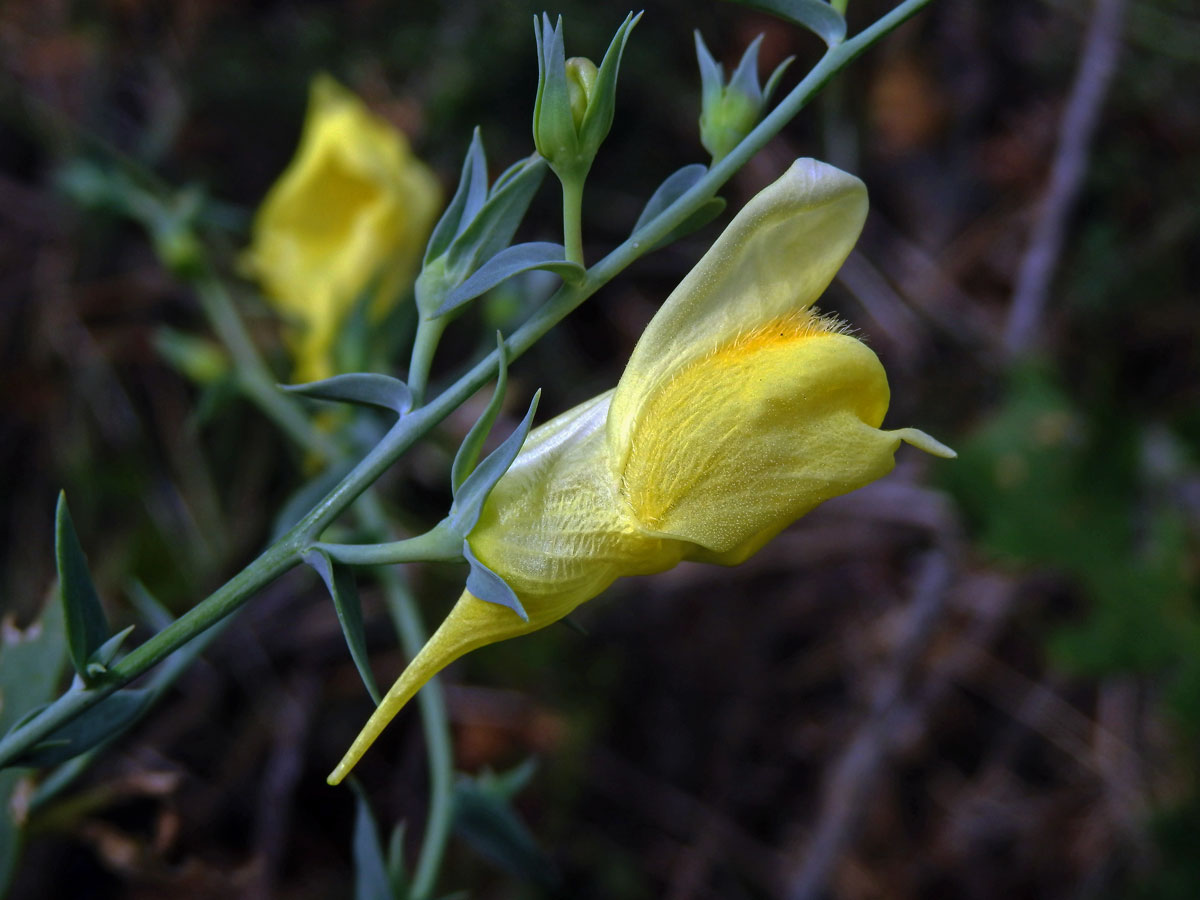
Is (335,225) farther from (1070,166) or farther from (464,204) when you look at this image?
(1070,166)

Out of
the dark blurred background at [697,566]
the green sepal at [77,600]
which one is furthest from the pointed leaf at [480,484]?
the dark blurred background at [697,566]

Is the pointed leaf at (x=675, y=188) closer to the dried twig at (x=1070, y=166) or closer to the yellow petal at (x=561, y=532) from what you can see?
the yellow petal at (x=561, y=532)

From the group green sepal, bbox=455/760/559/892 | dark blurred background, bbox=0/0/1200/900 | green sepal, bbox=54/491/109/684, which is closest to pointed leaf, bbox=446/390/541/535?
green sepal, bbox=54/491/109/684

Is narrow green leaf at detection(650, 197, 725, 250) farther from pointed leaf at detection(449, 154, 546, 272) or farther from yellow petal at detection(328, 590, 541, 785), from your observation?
yellow petal at detection(328, 590, 541, 785)

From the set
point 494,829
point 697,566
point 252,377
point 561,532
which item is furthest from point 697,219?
point 697,566

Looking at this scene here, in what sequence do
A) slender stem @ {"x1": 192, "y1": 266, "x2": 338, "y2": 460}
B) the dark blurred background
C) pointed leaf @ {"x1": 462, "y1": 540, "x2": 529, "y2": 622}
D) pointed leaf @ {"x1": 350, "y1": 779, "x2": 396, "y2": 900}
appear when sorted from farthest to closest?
the dark blurred background
slender stem @ {"x1": 192, "y1": 266, "x2": 338, "y2": 460}
pointed leaf @ {"x1": 350, "y1": 779, "x2": 396, "y2": 900}
pointed leaf @ {"x1": 462, "y1": 540, "x2": 529, "y2": 622}

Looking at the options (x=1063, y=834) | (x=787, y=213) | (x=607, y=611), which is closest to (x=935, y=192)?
(x=607, y=611)

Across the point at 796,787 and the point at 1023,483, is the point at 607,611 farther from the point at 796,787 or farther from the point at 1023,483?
the point at 1023,483
